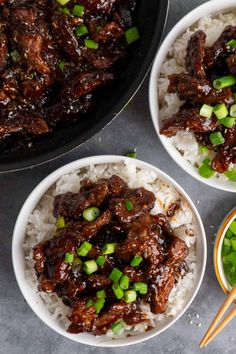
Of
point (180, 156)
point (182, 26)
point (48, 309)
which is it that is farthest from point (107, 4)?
point (48, 309)

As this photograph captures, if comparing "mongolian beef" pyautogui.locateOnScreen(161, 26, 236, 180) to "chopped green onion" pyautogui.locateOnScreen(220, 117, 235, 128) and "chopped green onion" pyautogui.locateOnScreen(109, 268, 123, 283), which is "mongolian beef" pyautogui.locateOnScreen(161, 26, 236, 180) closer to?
"chopped green onion" pyautogui.locateOnScreen(220, 117, 235, 128)

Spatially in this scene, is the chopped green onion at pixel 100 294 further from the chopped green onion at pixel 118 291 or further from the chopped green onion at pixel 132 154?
the chopped green onion at pixel 132 154

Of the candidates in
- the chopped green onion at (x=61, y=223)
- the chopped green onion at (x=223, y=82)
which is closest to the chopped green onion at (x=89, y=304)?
the chopped green onion at (x=61, y=223)

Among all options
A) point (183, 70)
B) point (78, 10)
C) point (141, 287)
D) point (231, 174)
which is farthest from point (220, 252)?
point (78, 10)

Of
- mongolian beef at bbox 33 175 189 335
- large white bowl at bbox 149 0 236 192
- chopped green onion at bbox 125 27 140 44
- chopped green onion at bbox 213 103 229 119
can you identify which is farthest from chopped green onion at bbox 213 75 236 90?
mongolian beef at bbox 33 175 189 335

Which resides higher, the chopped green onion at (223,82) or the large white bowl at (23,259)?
the chopped green onion at (223,82)
